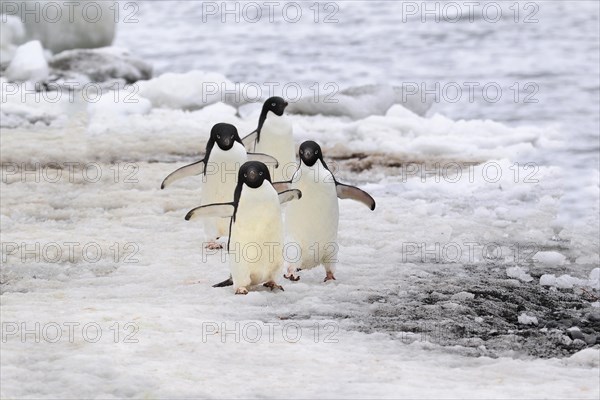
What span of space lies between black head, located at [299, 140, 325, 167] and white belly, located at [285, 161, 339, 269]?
3cm

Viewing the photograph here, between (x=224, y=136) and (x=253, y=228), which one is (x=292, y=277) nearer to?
(x=253, y=228)

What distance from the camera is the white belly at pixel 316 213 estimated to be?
5164mm

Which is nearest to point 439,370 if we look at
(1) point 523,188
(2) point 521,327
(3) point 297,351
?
(3) point 297,351

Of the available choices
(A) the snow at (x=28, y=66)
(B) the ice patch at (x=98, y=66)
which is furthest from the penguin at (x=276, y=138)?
(A) the snow at (x=28, y=66)

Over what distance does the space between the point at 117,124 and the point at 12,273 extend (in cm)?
476

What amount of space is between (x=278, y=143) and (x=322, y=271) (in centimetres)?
147

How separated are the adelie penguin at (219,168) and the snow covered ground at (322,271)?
0.32m

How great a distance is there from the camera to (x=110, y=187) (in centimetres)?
751

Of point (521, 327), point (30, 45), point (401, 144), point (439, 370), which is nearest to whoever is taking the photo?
point (439, 370)

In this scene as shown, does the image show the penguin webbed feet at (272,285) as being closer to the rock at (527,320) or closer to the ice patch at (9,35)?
the rock at (527,320)

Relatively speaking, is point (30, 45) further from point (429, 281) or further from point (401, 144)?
point (429, 281)

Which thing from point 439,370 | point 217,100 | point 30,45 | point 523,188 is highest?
point 30,45

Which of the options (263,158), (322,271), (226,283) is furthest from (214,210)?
(263,158)

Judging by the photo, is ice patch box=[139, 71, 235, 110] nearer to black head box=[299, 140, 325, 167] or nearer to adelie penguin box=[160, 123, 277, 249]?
adelie penguin box=[160, 123, 277, 249]
